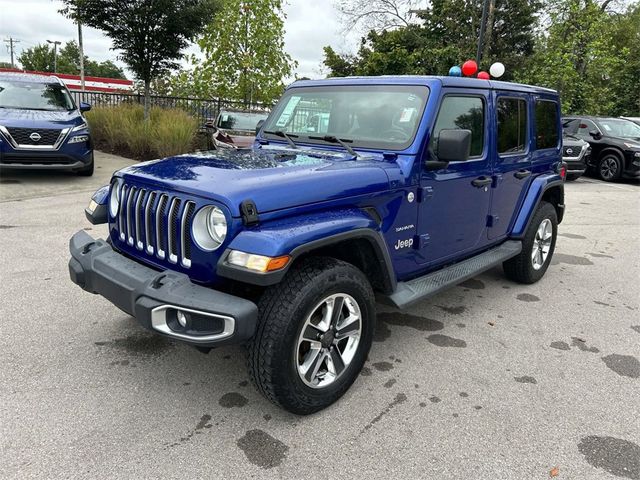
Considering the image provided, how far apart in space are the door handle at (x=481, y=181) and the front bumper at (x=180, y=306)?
2213 mm

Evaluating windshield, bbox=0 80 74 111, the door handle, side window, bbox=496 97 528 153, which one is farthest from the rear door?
windshield, bbox=0 80 74 111

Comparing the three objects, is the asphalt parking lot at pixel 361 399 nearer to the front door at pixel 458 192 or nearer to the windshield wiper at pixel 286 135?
the front door at pixel 458 192

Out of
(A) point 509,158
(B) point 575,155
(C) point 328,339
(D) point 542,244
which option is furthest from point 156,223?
(B) point 575,155

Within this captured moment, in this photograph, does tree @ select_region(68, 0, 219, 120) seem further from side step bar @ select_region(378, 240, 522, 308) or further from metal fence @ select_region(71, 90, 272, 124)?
side step bar @ select_region(378, 240, 522, 308)

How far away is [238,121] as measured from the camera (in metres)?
11.6

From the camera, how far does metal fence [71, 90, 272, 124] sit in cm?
1546

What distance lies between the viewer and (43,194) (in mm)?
8156

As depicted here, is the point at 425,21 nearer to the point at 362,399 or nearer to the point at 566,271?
the point at 566,271

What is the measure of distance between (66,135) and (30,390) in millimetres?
6880

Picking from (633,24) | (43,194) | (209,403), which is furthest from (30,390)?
(633,24)

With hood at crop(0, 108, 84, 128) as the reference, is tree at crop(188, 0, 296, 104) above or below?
above

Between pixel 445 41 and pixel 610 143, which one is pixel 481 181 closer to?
pixel 610 143

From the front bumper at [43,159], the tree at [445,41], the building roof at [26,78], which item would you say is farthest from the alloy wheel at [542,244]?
the tree at [445,41]

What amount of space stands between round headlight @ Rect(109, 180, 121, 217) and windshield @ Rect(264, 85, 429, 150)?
137cm
